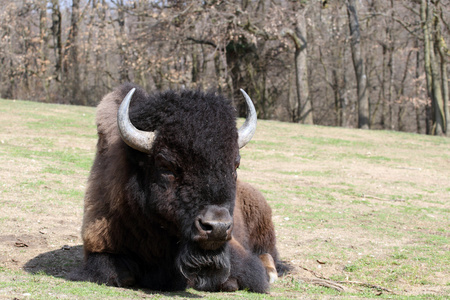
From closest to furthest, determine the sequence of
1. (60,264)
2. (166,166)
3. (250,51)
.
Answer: (166,166)
(60,264)
(250,51)

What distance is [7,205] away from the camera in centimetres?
790

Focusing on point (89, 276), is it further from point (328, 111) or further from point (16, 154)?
point (328, 111)

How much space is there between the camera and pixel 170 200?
4375 millimetres

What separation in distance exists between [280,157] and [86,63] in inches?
1014

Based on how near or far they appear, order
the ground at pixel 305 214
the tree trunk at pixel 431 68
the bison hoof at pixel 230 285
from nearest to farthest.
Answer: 1. the bison hoof at pixel 230 285
2. the ground at pixel 305 214
3. the tree trunk at pixel 431 68

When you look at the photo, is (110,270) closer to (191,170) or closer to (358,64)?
(191,170)

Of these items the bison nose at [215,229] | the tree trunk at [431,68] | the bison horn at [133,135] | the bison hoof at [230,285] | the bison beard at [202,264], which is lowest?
the bison hoof at [230,285]

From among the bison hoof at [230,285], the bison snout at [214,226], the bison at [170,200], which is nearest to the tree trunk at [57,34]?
A: the bison at [170,200]

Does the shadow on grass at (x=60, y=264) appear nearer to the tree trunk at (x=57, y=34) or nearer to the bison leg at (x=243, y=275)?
the bison leg at (x=243, y=275)

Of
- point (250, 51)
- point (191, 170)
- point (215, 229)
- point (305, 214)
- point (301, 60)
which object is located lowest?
point (305, 214)

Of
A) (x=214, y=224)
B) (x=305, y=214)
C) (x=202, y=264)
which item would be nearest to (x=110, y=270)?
(x=202, y=264)

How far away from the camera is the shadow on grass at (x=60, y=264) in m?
5.00

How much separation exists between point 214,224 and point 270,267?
2.26 m

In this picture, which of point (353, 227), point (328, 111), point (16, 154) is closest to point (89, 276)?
point (353, 227)
